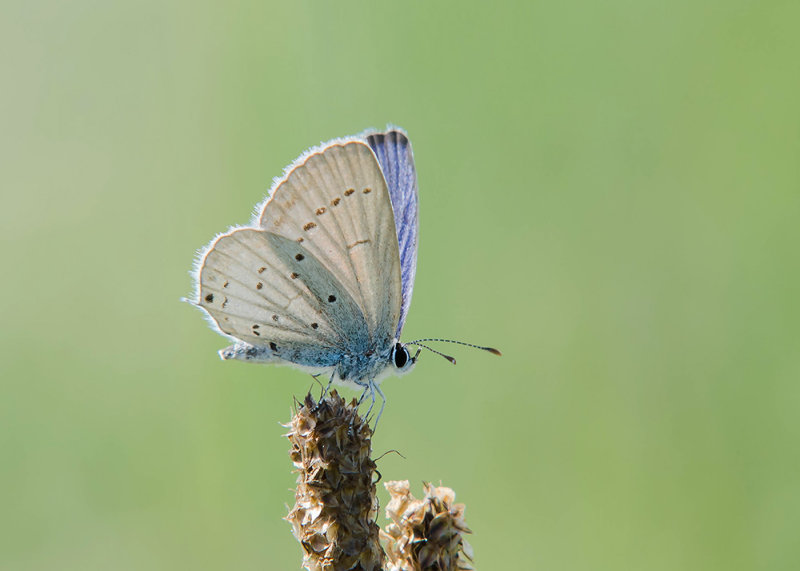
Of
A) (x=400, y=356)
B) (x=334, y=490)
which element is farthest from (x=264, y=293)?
(x=334, y=490)

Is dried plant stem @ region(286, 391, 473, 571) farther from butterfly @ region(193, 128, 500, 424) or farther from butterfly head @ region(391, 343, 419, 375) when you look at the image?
butterfly head @ region(391, 343, 419, 375)

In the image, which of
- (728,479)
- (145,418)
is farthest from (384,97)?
(728,479)

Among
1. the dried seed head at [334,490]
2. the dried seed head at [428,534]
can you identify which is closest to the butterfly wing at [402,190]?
the dried seed head at [334,490]

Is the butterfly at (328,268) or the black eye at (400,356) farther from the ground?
the butterfly at (328,268)

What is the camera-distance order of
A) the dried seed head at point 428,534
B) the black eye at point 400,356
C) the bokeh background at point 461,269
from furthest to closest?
the bokeh background at point 461,269
the black eye at point 400,356
the dried seed head at point 428,534

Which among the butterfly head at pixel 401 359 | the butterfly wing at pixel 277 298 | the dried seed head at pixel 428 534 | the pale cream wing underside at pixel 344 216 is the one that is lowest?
the dried seed head at pixel 428 534

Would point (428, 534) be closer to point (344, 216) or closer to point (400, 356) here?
point (400, 356)

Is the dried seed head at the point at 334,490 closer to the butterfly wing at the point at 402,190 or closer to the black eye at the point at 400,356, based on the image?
the black eye at the point at 400,356
